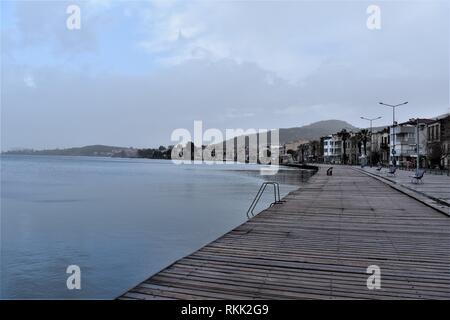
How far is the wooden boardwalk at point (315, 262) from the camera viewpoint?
6.10 m

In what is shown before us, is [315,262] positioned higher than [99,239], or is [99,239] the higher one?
[315,262]

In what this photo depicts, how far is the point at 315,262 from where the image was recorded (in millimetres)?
7852

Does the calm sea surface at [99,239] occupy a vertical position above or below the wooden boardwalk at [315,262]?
below

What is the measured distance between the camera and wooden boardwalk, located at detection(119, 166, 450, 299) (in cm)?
610

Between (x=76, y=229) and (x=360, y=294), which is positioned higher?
(x=360, y=294)

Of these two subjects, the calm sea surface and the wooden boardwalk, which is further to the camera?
the calm sea surface

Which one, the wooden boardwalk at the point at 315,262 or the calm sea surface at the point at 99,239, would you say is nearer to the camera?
the wooden boardwalk at the point at 315,262

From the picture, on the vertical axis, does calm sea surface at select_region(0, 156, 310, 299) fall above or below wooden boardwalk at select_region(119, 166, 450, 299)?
below

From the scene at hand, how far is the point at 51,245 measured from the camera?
18438mm

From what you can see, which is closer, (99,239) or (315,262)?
(315,262)
